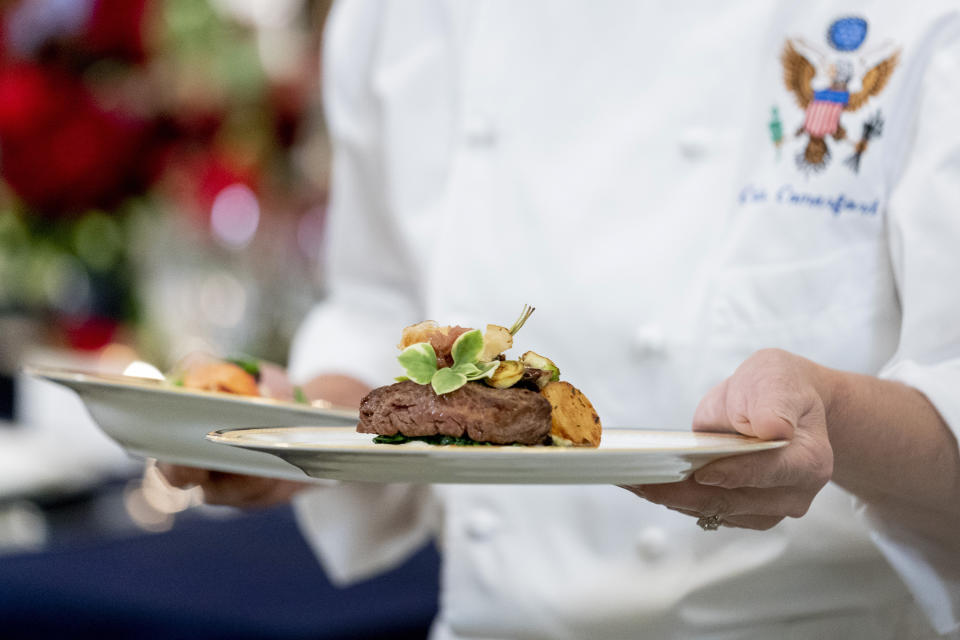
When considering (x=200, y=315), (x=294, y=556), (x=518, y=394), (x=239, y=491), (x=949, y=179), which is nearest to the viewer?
(x=518, y=394)

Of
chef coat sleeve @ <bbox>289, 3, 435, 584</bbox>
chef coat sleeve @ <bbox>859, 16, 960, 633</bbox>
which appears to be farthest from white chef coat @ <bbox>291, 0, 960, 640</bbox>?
chef coat sleeve @ <bbox>289, 3, 435, 584</bbox>

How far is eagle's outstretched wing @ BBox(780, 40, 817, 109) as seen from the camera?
819mm

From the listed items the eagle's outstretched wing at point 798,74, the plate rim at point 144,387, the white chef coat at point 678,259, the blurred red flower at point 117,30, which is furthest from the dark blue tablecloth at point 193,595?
the blurred red flower at point 117,30

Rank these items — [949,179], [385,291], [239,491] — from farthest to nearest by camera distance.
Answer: [385,291]
[239,491]
[949,179]

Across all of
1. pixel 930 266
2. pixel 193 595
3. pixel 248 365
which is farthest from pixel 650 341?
pixel 193 595

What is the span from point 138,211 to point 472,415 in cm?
152

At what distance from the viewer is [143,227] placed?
194cm

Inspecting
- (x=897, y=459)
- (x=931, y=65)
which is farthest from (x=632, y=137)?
(x=897, y=459)

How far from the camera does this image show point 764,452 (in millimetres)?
554

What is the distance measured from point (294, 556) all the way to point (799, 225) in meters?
0.88

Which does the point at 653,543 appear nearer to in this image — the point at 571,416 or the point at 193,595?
the point at 571,416

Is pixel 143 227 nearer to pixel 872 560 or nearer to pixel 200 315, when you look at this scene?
pixel 200 315

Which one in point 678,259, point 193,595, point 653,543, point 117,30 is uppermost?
point 117,30

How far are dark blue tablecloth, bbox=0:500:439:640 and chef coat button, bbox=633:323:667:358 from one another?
1.82 feet
